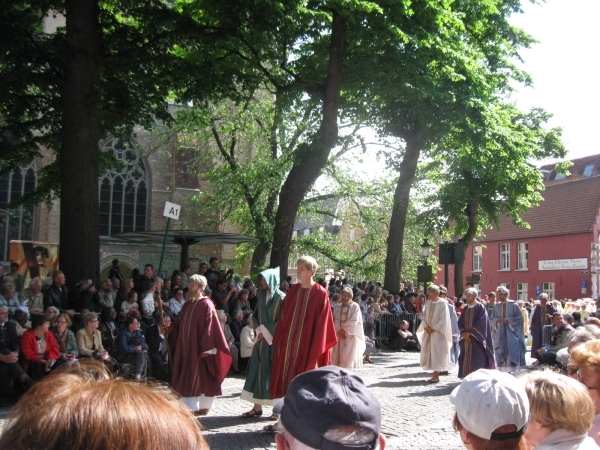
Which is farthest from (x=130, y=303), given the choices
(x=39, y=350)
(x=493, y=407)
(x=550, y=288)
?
(x=550, y=288)

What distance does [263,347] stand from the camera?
9.45 m

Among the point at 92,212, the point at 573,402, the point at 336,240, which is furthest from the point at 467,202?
the point at 573,402

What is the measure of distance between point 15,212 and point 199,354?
2584cm

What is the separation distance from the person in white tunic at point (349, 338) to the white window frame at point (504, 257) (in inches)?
1684

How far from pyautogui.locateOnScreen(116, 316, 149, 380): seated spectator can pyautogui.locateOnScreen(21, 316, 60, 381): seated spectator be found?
1.29 m

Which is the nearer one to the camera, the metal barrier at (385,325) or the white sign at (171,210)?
the white sign at (171,210)

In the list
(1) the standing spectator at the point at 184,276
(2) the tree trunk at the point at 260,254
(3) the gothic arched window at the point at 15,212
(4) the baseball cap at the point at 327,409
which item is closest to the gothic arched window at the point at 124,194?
(3) the gothic arched window at the point at 15,212

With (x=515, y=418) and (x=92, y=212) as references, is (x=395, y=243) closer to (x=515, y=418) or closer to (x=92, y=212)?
(x=92, y=212)

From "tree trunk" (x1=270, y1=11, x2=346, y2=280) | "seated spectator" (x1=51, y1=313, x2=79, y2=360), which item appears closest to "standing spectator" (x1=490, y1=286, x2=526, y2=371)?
"tree trunk" (x1=270, y1=11, x2=346, y2=280)

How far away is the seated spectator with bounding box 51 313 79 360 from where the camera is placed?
1127 cm

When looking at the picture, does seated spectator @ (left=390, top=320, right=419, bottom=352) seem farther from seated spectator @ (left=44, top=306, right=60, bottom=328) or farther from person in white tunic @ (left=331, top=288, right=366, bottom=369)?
seated spectator @ (left=44, top=306, right=60, bottom=328)

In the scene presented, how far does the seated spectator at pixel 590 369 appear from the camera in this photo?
4535 mm

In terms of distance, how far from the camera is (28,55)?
16484mm

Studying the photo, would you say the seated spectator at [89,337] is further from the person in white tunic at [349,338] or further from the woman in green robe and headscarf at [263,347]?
the person in white tunic at [349,338]
